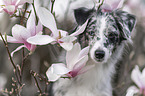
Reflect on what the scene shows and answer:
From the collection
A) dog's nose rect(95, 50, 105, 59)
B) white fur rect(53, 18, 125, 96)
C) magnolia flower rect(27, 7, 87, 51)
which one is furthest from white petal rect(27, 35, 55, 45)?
white fur rect(53, 18, 125, 96)

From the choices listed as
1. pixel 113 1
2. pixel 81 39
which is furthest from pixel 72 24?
pixel 113 1

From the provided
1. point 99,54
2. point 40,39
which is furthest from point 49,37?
point 99,54

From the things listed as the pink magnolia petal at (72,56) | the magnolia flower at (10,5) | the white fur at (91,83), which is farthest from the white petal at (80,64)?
the white fur at (91,83)

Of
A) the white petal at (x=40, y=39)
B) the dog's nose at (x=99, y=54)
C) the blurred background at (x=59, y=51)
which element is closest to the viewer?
the white petal at (x=40, y=39)

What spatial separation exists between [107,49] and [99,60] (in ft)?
0.13

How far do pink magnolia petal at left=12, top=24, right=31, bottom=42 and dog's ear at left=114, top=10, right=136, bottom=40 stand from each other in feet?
0.81

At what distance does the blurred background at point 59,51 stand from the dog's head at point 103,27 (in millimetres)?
32

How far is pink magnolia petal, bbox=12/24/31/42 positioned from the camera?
24 cm

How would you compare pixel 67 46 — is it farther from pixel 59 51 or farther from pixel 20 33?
pixel 59 51

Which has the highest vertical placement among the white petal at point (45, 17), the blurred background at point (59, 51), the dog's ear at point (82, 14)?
the white petal at point (45, 17)

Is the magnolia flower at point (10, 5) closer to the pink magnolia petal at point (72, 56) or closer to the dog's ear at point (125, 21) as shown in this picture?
the pink magnolia petal at point (72, 56)

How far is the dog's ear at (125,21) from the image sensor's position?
1.40ft

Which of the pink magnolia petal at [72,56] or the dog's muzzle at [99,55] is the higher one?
the pink magnolia petal at [72,56]

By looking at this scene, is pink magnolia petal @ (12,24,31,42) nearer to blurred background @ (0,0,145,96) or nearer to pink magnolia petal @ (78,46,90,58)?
pink magnolia petal @ (78,46,90,58)
